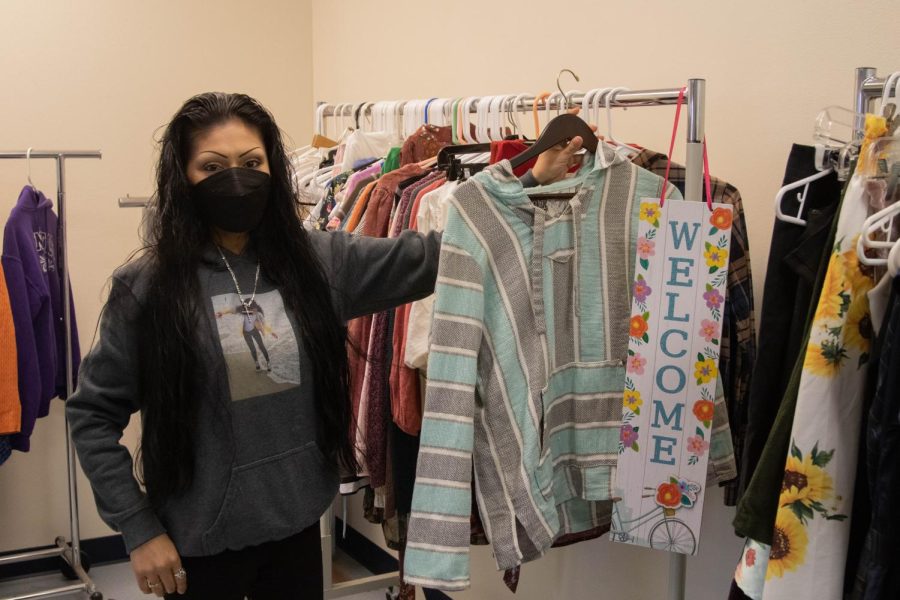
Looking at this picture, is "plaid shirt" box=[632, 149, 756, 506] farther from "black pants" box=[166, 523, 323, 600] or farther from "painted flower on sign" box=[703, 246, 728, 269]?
"black pants" box=[166, 523, 323, 600]

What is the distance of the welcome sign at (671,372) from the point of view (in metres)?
1.47

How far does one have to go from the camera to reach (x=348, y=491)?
2.31 m

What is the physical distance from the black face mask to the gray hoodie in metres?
0.07

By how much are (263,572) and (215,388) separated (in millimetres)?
376

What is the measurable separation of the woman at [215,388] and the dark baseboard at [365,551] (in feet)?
5.91

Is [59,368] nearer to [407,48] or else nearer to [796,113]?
[407,48]

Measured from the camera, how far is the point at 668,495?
153 centimetres

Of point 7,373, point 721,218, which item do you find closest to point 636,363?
point 721,218

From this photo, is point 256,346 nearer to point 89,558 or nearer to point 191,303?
point 191,303

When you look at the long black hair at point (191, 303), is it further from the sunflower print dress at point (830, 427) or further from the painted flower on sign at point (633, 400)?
the sunflower print dress at point (830, 427)

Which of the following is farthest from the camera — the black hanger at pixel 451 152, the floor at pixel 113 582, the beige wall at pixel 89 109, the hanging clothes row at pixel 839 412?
the beige wall at pixel 89 109

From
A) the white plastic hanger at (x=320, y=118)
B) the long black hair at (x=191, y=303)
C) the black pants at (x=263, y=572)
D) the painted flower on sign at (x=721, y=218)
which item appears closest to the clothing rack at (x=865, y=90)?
the painted flower on sign at (x=721, y=218)

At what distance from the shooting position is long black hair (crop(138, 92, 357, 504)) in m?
1.57

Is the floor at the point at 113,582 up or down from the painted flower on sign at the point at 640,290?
down
